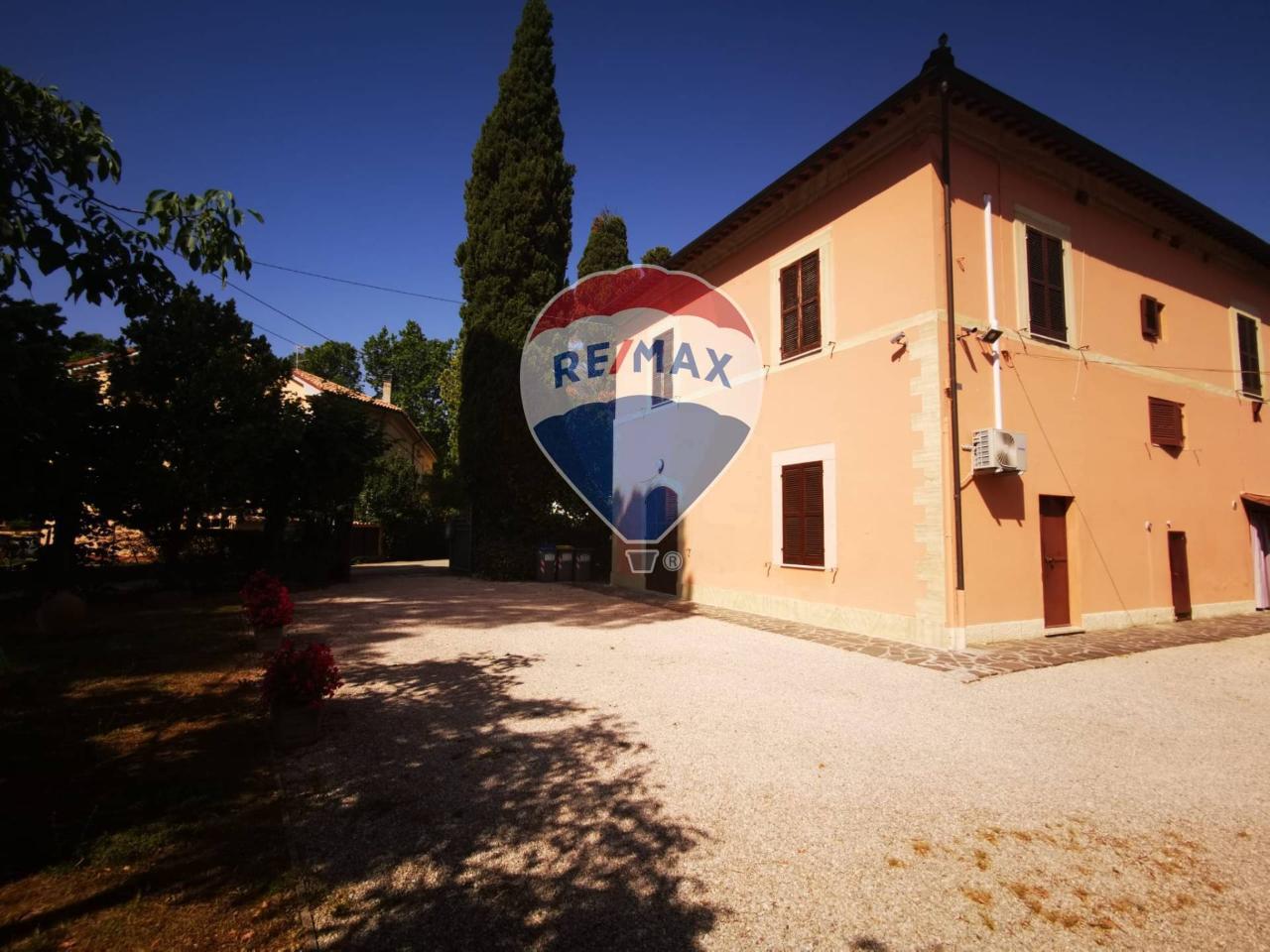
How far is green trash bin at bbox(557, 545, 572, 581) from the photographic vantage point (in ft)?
56.4

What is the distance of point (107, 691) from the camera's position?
5.31 meters

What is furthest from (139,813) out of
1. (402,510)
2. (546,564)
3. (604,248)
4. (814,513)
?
(402,510)

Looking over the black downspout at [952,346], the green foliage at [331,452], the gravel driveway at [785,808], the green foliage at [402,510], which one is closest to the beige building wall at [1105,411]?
the black downspout at [952,346]

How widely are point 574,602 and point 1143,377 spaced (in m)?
11.2

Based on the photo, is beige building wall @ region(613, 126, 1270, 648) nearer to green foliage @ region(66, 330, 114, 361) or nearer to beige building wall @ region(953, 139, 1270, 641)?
beige building wall @ region(953, 139, 1270, 641)

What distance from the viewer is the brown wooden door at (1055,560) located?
8.66 metres

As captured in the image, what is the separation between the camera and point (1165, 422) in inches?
413

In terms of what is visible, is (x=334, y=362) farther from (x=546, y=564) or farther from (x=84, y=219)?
(x=84, y=219)

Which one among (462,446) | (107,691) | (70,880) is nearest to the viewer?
(70,880)

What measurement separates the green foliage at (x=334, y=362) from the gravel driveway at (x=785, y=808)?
180 ft

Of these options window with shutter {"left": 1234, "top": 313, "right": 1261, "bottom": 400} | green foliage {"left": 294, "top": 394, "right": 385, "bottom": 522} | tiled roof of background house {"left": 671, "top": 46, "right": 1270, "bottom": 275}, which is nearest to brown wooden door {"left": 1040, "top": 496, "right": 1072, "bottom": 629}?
tiled roof of background house {"left": 671, "top": 46, "right": 1270, "bottom": 275}

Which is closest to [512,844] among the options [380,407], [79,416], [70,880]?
[70,880]

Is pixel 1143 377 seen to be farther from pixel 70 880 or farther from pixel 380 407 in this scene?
pixel 380 407

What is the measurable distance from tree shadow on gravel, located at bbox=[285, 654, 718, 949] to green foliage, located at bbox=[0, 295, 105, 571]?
7.49 meters
